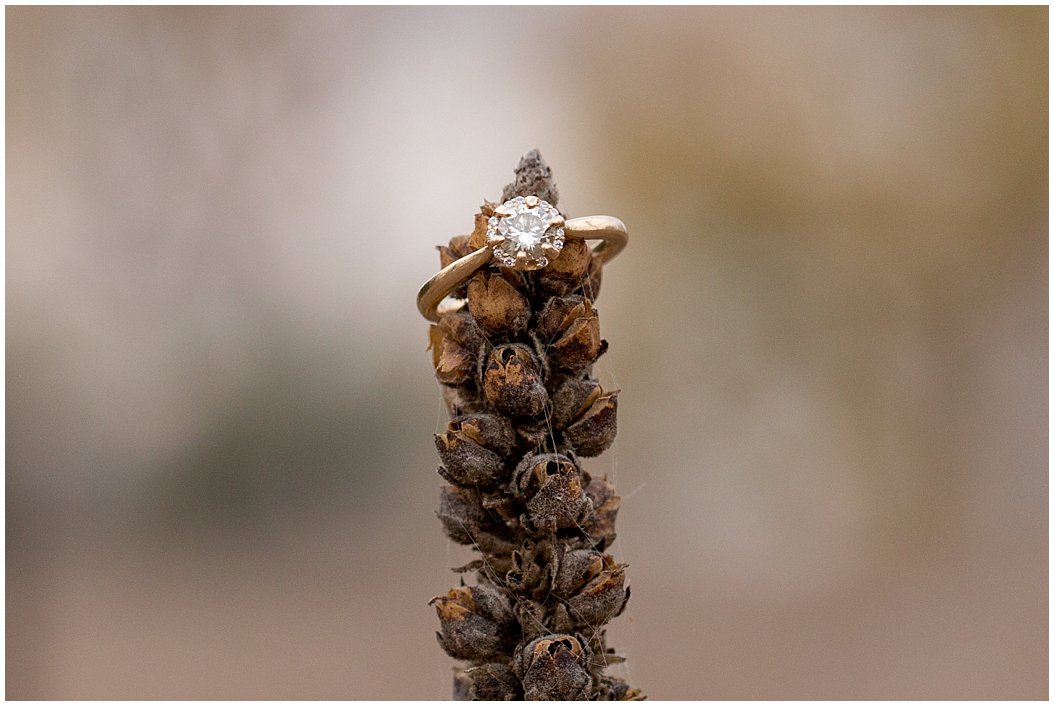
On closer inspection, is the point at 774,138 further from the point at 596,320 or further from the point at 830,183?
the point at 596,320

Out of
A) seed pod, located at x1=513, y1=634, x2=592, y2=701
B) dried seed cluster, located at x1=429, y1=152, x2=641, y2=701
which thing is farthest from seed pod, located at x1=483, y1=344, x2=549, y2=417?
seed pod, located at x1=513, y1=634, x2=592, y2=701

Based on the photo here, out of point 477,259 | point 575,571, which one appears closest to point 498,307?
point 477,259

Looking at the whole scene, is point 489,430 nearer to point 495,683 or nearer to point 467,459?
point 467,459

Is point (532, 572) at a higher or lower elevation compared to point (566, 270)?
→ lower

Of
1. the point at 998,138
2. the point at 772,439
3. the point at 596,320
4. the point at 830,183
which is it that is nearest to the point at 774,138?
the point at 830,183

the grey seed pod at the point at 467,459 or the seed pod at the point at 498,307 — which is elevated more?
the seed pod at the point at 498,307

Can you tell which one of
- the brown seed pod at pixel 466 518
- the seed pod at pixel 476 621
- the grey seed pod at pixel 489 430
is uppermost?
the grey seed pod at pixel 489 430

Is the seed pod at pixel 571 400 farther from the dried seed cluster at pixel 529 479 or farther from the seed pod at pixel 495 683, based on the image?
the seed pod at pixel 495 683

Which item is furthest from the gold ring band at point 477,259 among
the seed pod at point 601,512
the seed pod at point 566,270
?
the seed pod at point 601,512
